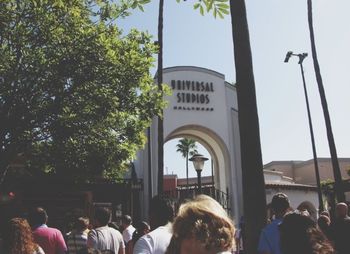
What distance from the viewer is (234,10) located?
19.4ft

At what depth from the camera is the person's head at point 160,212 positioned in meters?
4.03

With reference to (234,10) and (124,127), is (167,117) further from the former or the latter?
(234,10)

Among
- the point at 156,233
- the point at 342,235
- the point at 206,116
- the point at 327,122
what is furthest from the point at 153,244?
the point at 206,116

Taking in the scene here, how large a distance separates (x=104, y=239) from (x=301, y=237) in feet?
12.4

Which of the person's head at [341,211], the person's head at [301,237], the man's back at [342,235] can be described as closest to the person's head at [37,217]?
the person's head at [301,237]

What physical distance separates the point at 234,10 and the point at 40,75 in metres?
7.34

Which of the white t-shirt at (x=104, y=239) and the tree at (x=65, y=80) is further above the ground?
the tree at (x=65, y=80)

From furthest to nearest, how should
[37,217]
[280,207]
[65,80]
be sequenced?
[65,80] < [37,217] < [280,207]

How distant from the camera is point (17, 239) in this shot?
13.0 feet

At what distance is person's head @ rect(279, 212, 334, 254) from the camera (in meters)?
2.81

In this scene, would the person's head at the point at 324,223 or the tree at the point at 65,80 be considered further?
the tree at the point at 65,80

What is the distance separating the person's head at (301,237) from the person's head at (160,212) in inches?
50.4

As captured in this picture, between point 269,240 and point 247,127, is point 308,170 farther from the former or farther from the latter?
point 269,240

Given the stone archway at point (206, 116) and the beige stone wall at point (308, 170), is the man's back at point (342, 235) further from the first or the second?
the beige stone wall at point (308, 170)
